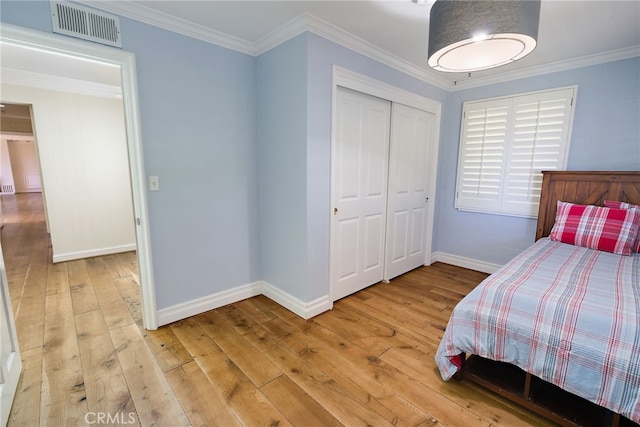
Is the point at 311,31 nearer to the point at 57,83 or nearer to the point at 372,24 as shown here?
the point at 372,24

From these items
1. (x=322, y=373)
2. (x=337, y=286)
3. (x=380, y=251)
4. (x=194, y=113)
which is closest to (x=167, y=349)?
(x=322, y=373)

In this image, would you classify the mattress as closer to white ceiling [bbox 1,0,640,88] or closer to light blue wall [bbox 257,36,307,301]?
light blue wall [bbox 257,36,307,301]

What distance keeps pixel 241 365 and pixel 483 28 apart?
2.33 meters

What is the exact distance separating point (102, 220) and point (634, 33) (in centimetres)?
627

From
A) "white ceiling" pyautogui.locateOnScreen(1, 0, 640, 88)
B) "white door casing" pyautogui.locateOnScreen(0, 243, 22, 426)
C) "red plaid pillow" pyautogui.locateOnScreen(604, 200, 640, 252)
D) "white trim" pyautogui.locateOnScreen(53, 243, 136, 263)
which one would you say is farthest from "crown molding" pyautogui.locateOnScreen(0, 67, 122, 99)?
"red plaid pillow" pyautogui.locateOnScreen(604, 200, 640, 252)

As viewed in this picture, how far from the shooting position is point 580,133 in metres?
2.90

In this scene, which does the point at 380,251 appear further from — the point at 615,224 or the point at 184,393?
the point at 184,393

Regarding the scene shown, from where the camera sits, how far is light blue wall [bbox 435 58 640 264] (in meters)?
2.66

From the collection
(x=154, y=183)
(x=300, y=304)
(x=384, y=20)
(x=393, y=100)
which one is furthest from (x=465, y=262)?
(x=154, y=183)

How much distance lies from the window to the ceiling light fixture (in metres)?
2.10

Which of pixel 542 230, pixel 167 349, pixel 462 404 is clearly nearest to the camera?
pixel 462 404

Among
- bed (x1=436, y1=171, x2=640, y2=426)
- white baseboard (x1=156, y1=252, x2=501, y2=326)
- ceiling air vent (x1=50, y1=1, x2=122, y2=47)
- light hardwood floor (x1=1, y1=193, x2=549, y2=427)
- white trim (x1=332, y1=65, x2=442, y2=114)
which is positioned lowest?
light hardwood floor (x1=1, y1=193, x2=549, y2=427)

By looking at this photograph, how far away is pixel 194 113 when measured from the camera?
2396 millimetres

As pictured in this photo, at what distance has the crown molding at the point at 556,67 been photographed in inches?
103
